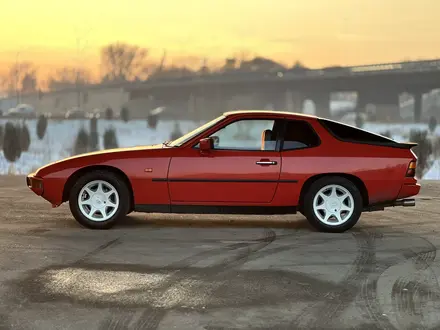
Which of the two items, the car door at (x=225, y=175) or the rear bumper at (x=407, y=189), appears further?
the rear bumper at (x=407, y=189)

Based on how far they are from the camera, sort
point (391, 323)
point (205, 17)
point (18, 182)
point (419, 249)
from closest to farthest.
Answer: point (391, 323)
point (419, 249)
point (18, 182)
point (205, 17)

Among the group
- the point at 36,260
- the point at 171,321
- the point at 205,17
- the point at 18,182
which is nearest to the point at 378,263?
the point at 171,321

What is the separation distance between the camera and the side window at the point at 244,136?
27.8 ft

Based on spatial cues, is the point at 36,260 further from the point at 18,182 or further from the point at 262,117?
the point at 18,182

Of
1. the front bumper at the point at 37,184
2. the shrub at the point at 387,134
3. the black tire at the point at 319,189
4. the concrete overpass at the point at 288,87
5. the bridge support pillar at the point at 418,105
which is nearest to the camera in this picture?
the black tire at the point at 319,189

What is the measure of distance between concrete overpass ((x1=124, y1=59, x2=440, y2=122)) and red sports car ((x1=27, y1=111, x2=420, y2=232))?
24.3m

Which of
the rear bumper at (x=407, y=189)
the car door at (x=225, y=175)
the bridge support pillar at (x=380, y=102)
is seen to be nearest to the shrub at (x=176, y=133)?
the bridge support pillar at (x=380, y=102)

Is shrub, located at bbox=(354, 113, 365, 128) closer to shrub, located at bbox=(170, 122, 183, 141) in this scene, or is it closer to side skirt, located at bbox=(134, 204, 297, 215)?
shrub, located at bbox=(170, 122, 183, 141)

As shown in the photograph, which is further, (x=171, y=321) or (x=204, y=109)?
(x=204, y=109)

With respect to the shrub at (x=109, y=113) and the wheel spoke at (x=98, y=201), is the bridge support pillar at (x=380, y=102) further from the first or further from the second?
the wheel spoke at (x=98, y=201)

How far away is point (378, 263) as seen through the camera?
6695mm

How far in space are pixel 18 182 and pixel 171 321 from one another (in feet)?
33.4

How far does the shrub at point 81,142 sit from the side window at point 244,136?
15039mm

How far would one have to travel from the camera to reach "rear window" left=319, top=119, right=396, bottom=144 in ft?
28.3
